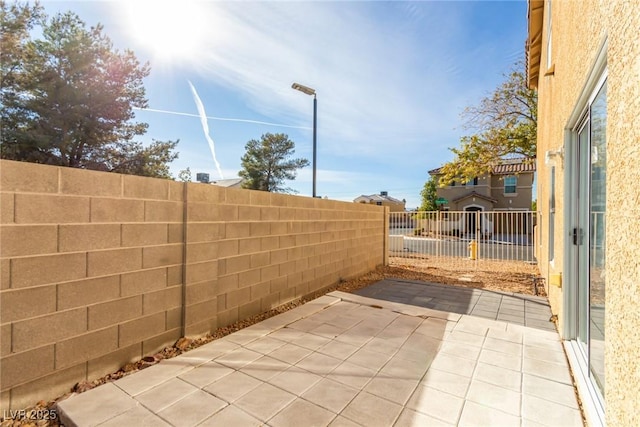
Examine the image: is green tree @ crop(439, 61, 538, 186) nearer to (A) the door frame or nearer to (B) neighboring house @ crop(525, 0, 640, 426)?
(B) neighboring house @ crop(525, 0, 640, 426)

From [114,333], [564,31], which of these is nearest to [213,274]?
[114,333]

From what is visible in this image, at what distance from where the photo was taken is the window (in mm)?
23591

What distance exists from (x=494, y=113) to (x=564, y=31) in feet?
35.3

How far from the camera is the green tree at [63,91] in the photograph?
11117mm

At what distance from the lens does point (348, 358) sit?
2885 millimetres

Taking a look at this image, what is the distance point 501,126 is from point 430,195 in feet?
48.6

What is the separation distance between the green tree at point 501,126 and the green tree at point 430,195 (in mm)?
13745

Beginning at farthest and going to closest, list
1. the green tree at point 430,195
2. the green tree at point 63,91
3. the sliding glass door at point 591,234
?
the green tree at point 430,195, the green tree at point 63,91, the sliding glass door at point 591,234

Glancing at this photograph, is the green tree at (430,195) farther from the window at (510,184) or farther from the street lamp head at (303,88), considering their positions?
the street lamp head at (303,88)

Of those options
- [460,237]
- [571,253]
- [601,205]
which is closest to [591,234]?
[601,205]

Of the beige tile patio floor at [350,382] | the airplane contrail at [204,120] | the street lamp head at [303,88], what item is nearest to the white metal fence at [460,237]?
the street lamp head at [303,88]

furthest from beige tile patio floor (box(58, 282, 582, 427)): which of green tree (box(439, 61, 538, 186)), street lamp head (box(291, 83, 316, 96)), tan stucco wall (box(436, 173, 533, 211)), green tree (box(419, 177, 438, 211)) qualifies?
green tree (box(419, 177, 438, 211))

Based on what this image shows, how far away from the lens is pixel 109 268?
243 centimetres

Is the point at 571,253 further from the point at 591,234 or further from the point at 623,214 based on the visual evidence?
the point at 623,214
